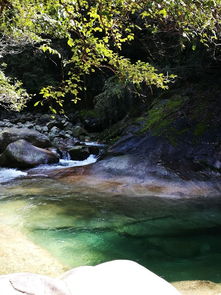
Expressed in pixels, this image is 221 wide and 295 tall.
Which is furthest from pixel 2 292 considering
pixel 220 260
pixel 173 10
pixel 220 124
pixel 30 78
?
pixel 30 78

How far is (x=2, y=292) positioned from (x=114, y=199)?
5.13m

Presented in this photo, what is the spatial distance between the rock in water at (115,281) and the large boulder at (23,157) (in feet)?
28.0

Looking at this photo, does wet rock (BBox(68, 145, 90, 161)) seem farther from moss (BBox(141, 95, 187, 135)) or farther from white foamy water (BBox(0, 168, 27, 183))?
moss (BBox(141, 95, 187, 135))

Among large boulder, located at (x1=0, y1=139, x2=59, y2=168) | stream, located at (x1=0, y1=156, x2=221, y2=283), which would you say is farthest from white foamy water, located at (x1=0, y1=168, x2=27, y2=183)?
stream, located at (x1=0, y1=156, x2=221, y2=283)

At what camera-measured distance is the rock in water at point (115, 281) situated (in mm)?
1784

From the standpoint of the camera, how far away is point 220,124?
8523mm

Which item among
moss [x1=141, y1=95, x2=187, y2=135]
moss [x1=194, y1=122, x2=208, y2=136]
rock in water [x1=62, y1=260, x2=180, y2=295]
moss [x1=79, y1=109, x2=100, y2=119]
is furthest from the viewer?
moss [x1=79, y1=109, x2=100, y2=119]

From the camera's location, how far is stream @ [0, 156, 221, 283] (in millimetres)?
3955

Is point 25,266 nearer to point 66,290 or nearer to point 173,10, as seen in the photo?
point 66,290

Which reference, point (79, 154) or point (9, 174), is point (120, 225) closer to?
point (9, 174)

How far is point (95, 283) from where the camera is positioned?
184cm

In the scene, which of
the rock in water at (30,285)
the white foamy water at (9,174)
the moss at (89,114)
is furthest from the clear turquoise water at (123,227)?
the moss at (89,114)

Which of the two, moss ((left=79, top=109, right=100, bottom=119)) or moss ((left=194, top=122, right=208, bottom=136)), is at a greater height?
moss ((left=79, top=109, right=100, bottom=119))

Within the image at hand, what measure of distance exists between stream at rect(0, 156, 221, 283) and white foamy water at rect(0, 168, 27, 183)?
1261 millimetres
